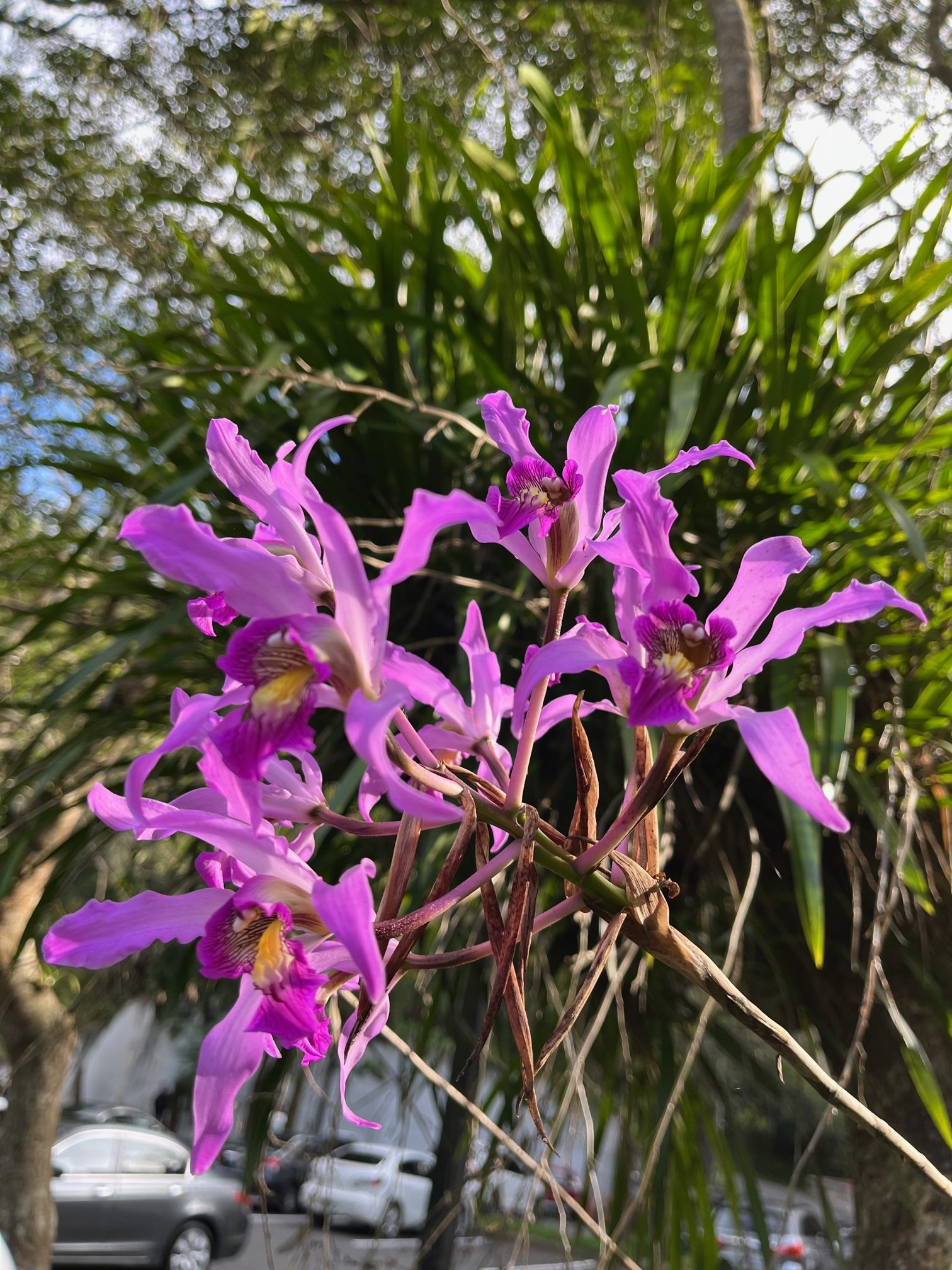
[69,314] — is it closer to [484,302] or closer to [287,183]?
[287,183]

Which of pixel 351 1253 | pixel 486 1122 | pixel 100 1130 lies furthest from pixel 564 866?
pixel 351 1253

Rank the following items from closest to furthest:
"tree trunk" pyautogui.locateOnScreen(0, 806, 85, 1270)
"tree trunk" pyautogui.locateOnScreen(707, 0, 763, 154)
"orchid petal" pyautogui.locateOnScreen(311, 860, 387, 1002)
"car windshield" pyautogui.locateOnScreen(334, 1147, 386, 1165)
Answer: "orchid petal" pyautogui.locateOnScreen(311, 860, 387, 1002)
"tree trunk" pyautogui.locateOnScreen(707, 0, 763, 154)
"tree trunk" pyautogui.locateOnScreen(0, 806, 85, 1270)
"car windshield" pyautogui.locateOnScreen(334, 1147, 386, 1165)

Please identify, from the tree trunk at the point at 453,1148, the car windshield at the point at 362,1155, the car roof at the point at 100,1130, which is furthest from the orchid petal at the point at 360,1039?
the car windshield at the point at 362,1155

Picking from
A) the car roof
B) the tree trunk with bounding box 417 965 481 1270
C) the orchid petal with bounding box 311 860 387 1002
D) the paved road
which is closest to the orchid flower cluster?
the orchid petal with bounding box 311 860 387 1002

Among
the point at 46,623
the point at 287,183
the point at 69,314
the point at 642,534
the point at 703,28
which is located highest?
the point at 703,28

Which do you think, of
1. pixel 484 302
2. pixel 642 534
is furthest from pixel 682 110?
pixel 642 534

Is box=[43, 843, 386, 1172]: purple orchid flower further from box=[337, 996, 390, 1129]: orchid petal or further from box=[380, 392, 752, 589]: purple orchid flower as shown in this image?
box=[380, 392, 752, 589]: purple orchid flower

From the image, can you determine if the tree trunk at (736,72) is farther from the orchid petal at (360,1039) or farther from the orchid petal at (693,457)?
the orchid petal at (360,1039)
